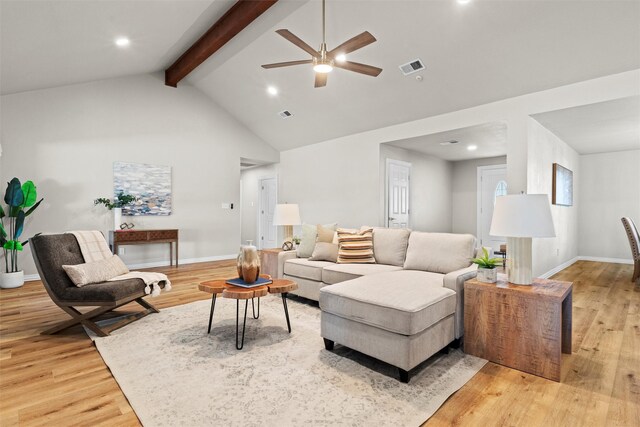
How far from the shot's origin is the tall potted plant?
4582 mm

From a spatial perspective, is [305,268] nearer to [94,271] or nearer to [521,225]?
[94,271]

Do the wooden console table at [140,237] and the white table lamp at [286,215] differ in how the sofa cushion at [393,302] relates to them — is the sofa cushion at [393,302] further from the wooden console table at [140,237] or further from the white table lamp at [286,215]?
the wooden console table at [140,237]

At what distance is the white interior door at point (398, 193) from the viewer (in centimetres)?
614

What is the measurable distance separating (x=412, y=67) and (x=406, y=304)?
344 cm

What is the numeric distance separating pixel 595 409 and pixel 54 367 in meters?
3.40

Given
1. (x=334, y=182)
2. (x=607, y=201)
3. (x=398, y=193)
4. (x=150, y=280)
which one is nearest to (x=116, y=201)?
(x=150, y=280)

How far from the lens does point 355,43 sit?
2.91 meters

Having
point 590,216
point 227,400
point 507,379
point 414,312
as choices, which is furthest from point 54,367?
point 590,216

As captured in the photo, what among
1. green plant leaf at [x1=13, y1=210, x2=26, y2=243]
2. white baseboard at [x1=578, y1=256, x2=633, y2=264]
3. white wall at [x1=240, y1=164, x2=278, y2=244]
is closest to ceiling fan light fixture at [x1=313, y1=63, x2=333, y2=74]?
green plant leaf at [x1=13, y1=210, x2=26, y2=243]

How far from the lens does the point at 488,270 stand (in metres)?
2.45

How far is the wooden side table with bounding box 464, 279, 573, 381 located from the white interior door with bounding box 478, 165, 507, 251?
18.2 feet

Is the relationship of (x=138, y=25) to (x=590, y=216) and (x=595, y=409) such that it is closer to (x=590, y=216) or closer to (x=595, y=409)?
(x=595, y=409)

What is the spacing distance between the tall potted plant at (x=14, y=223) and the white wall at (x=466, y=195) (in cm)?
828

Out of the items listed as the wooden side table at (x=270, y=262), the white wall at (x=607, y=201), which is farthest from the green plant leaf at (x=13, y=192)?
the white wall at (x=607, y=201)
